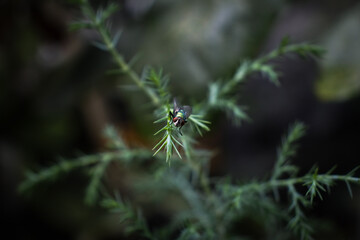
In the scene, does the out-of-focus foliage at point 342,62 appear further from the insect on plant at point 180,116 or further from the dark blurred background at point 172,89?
the insect on plant at point 180,116

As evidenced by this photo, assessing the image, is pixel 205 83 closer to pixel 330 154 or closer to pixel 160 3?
pixel 160 3

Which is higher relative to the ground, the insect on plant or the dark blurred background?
the dark blurred background

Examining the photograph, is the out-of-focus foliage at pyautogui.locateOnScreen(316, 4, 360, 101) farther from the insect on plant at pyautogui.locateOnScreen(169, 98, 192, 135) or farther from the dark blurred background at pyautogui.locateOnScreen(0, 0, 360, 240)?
the insect on plant at pyautogui.locateOnScreen(169, 98, 192, 135)

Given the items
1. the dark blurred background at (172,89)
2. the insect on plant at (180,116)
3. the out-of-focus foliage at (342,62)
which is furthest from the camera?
the dark blurred background at (172,89)

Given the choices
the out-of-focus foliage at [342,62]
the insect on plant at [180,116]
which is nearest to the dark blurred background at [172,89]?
the out-of-focus foliage at [342,62]

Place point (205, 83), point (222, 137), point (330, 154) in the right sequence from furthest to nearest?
point (222, 137) < point (330, 154) < point (205, 83)

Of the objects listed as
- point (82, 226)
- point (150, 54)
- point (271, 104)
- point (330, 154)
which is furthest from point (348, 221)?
point (82, 226)

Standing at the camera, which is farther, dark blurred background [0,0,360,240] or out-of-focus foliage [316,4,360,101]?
dark blurred background [0,0,360,240]

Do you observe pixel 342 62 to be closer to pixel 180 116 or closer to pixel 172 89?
pixel 172 89

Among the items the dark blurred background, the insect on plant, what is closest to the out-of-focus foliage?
the dark blurred background
